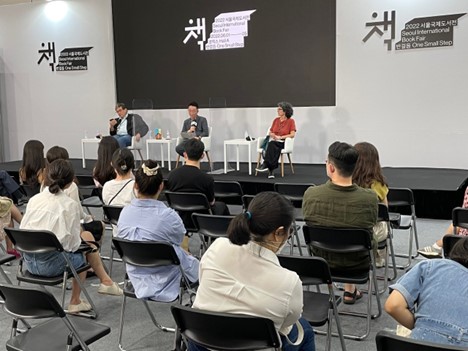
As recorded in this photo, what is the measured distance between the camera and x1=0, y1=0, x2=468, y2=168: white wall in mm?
8055

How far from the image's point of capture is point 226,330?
1934 mm

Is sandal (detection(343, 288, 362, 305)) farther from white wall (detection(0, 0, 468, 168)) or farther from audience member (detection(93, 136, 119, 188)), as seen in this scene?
white wall (detection(0, 0, 468, 168))

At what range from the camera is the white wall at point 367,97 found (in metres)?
8.05

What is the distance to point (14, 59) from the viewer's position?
11.8 meters

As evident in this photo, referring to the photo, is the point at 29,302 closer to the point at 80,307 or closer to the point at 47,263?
the point at 47,263

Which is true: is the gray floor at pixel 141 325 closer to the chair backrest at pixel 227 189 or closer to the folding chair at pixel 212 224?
the folding chair at pixel 212 224

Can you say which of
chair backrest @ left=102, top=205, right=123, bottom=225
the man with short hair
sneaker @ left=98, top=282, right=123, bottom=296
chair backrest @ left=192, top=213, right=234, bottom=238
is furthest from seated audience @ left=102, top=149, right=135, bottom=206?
the man with short hair

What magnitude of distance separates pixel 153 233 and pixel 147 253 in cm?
17

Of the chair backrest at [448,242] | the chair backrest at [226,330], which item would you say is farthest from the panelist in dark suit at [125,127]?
the chair backrest at [226,330]

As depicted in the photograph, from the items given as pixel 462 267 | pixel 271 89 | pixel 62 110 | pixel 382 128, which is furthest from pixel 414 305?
pixel 62 110

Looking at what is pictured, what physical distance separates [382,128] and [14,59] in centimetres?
830

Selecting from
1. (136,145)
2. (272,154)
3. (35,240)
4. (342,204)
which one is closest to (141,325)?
(35,240)

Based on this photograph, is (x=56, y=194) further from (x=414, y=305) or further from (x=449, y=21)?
(x=449, y=21)

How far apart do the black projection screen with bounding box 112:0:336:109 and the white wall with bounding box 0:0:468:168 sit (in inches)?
9.3
